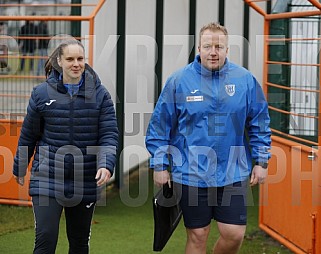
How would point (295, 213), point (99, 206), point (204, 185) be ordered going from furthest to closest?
point (99, 206) < point (295, 213) < point (204, 185)

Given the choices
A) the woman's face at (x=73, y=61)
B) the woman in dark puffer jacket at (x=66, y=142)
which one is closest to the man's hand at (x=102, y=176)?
the woman in dark puffer jacket at (x=66, y=142)

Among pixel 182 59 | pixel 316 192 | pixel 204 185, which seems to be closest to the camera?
pixel 204 185

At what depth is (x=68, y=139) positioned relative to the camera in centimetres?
480

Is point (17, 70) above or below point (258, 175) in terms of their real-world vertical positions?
above

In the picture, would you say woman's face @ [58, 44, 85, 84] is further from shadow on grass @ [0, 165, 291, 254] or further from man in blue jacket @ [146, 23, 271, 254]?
shadow on grass @ [0, 165, 291, 254]

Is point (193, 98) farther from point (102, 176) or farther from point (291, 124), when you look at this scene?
point (291, 124)

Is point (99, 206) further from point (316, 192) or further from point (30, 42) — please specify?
point (316, 192)

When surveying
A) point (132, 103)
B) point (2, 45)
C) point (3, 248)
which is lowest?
point (3, 248)

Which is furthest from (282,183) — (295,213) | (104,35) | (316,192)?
(104,35)

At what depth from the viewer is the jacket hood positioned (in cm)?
487

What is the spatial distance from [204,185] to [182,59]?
5.79 meters

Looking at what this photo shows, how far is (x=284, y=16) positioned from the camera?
→ 6414mm

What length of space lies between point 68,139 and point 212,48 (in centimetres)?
104

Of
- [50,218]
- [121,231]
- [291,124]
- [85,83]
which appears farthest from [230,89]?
[121,231]
